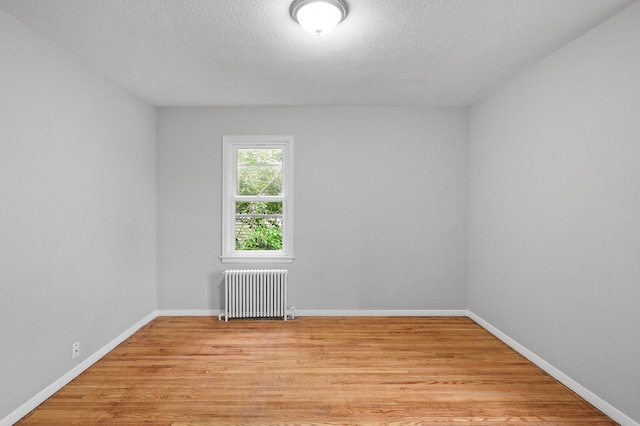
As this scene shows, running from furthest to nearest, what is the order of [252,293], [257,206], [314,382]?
1. [257,206]
2. [252,293]
3. [314,382]

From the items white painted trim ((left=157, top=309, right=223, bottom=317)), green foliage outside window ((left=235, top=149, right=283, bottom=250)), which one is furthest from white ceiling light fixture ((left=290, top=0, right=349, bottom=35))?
white painted trim ((left=157, top=309, right=223, bottom=317))

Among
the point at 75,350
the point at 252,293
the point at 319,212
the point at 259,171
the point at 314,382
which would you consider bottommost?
the point at 314,382

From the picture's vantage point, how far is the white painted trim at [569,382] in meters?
2.15

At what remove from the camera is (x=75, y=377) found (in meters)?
2.71

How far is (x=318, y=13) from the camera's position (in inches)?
80.4

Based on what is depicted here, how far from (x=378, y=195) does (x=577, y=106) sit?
7.07 feet

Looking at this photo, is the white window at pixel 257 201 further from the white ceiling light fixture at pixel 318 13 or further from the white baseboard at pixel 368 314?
the white ceiling light fixture at pixel 318 13

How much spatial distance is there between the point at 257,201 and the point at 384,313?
6.98ft

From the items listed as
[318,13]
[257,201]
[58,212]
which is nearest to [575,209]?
[318,13]

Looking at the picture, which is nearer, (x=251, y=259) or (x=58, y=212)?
(x=58, y=212)

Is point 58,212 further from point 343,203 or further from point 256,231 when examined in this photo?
point 343,203

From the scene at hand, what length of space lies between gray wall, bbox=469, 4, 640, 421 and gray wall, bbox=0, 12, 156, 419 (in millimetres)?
3891

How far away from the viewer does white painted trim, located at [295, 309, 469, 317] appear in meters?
4.20

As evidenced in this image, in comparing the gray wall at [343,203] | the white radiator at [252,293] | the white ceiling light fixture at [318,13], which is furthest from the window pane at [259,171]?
the white ceiling light fixture at [318,13]
